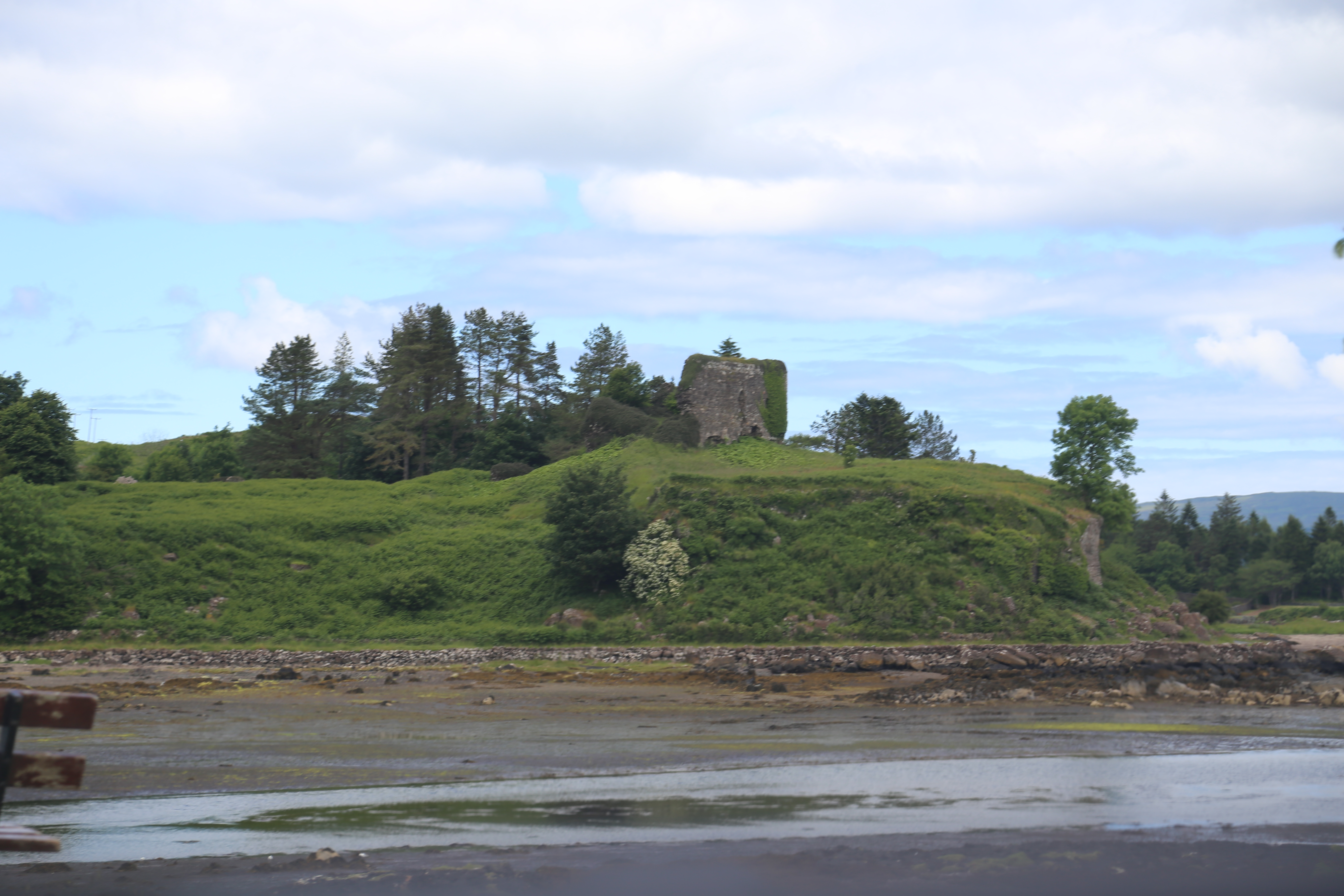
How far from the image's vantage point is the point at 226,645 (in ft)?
117

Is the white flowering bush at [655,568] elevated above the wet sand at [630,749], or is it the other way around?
the white flowering bush at [655,568]

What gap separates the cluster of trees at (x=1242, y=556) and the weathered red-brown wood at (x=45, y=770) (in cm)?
9421

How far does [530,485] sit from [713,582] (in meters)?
17.5

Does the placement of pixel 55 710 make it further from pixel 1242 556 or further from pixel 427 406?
pixel 1242 556

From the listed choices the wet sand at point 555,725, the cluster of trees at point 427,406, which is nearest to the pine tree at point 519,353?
the cluster of trees at point 427,406

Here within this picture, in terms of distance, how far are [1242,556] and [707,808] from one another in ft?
363

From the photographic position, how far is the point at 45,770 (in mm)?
5754

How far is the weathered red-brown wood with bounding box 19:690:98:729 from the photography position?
5828 millimetres

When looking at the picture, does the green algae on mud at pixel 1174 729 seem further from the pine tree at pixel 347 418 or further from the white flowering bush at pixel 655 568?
the pine tree at pixel 347 418

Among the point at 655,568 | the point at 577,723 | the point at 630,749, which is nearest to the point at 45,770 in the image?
the point at 630,749

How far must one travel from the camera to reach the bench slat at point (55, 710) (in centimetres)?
583

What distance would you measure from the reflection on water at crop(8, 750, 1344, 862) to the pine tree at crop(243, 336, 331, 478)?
184 feet

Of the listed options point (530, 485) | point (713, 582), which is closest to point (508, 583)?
point (713, 582)

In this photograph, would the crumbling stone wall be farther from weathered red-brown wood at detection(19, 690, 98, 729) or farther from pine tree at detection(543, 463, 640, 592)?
weathered red-brown wood at detection(19, 690, 98, 729)
